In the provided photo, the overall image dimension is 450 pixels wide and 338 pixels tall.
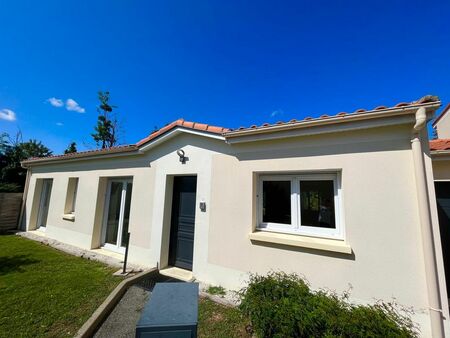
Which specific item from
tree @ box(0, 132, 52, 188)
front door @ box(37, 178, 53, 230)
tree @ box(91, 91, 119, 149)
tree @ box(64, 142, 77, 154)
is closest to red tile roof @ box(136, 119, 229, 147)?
front door @ box(37, 178, 53, 230)

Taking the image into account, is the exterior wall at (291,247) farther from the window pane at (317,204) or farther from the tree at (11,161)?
the tree at (11,161)

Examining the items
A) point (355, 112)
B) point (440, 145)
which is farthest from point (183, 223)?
point (440, 145)

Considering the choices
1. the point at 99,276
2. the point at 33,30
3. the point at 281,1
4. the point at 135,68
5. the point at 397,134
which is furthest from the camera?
the point at 135,68

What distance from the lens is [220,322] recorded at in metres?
4.45

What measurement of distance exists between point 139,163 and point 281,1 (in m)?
8.40

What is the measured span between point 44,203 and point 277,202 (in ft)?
52.0

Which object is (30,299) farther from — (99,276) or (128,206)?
(128,206)

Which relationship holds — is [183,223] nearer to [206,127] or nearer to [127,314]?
[127,314]

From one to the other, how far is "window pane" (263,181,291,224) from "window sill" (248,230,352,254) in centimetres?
45

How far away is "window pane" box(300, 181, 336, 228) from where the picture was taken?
16.2ft

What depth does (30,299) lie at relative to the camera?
5.23 meters

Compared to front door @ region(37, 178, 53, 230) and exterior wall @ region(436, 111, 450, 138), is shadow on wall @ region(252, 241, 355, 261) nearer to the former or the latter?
exterior wall @ region(436, 111, 450, 138)

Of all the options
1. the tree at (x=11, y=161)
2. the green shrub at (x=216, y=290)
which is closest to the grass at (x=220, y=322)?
the green shrub at (x=216, y=290)

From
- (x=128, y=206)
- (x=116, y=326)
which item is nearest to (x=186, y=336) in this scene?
(x=116, y=326)
